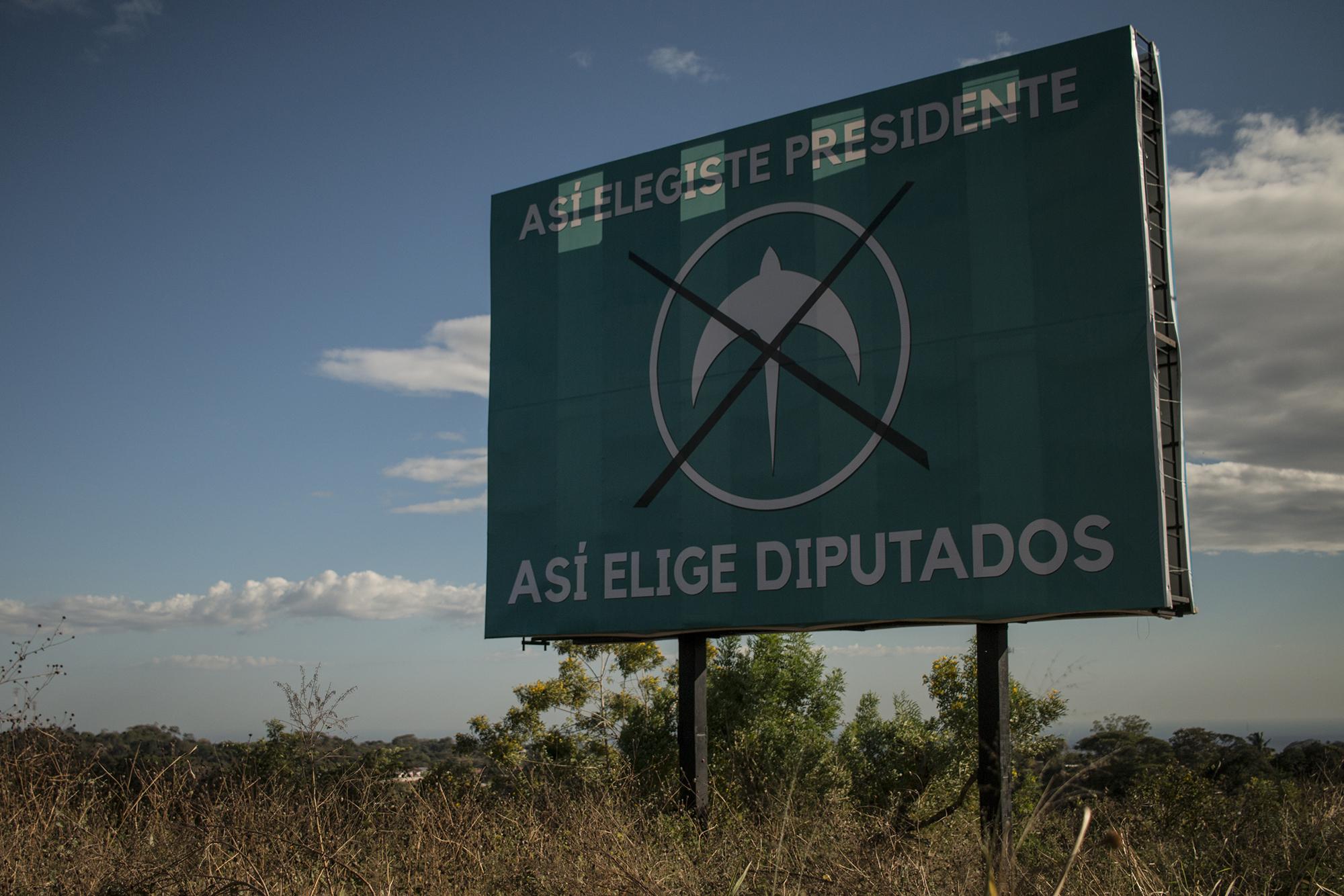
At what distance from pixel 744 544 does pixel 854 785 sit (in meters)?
5.63

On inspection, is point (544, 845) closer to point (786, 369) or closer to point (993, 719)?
point (993, 719)

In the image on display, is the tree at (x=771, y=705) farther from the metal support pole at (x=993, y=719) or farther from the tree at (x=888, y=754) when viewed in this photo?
the metal support pole at (x=993, y=719)

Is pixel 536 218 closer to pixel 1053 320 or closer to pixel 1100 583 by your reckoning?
pixel 1053 320

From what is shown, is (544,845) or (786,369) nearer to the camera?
(544,845)

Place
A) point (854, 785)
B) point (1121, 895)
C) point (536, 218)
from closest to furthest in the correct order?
1. point (1121, 895)
2. point (536, 218)
3. point (854, 785)

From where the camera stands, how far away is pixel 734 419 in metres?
11.6

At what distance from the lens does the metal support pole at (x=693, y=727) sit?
11.7 m

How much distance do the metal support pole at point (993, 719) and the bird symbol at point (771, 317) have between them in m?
2.63

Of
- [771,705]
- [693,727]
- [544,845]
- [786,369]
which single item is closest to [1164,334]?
[786,369]

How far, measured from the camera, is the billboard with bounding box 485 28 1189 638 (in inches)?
387

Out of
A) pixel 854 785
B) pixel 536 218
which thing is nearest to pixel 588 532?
pixel 536 218

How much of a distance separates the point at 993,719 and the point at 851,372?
3.36 m

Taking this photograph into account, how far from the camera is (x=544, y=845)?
8.23 meters

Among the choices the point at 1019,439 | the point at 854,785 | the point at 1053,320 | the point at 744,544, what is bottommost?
the point at 854,785
